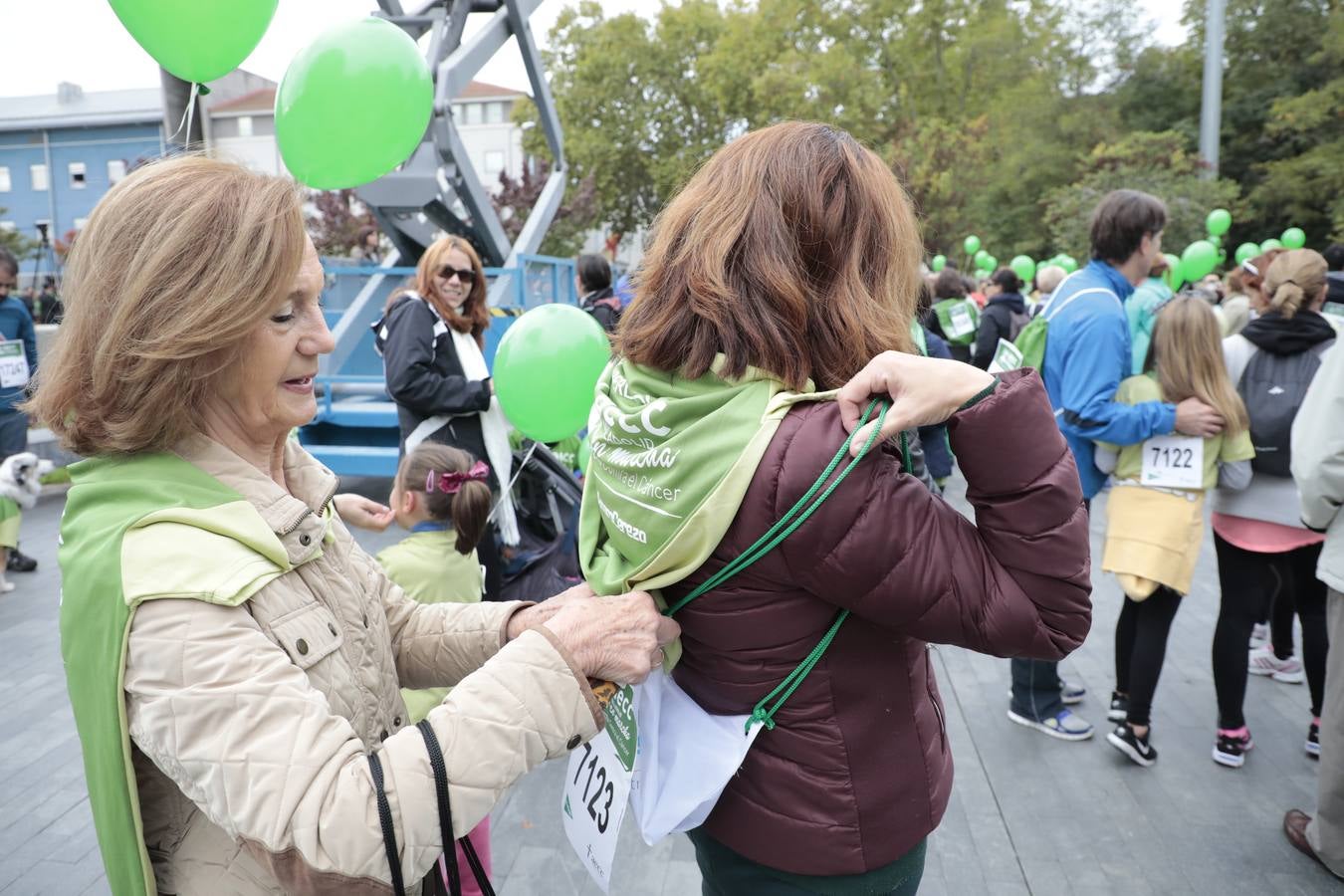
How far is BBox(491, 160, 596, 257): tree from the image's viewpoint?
2375 cm

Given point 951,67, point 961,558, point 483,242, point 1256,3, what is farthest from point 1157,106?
point 961,558

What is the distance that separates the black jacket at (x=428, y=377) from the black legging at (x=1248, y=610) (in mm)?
3225

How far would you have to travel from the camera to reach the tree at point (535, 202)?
23.8 m

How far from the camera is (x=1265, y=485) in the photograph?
3.44 meters

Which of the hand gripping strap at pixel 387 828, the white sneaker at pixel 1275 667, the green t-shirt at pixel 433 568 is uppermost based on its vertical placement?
the hand gripping strap at pixel 387 828

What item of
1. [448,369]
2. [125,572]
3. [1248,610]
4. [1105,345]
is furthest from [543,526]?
[125,572]

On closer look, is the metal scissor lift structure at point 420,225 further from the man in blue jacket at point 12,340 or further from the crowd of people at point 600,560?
the crowd of people at point 600,560

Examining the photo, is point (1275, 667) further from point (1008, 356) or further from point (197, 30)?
point (197, 30)

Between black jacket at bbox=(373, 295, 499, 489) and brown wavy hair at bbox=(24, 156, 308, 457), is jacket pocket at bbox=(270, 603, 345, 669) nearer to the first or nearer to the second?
brown wavy hair at bbox=(24, 156, 308, 457)

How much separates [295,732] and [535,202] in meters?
21.4

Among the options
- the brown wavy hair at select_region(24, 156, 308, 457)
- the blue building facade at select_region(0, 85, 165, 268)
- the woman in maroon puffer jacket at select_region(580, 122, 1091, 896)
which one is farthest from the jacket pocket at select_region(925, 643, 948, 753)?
the blue building facade at select_region(0, 85, 165, 268)

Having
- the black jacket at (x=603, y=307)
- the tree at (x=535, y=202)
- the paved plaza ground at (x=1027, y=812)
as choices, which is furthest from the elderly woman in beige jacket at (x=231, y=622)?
the tree at (x=535, y=202)

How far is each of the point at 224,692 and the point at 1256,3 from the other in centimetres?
3186

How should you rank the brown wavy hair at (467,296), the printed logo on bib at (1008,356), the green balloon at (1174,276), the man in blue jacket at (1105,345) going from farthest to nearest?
the green balloon at (1174,276), the brown wavy hair at (467,296), the man in blue jacket at (1105,345), the printed logo on bib at (1008,356)
